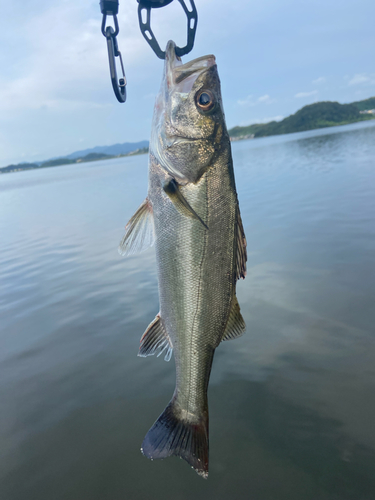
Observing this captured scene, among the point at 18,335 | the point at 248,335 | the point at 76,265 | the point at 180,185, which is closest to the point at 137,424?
the point at 248,335

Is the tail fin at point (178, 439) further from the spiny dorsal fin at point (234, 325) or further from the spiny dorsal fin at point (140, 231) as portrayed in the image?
the spiny dorsal fin at point (140, 231)

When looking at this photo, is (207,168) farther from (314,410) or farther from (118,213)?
(118,213)

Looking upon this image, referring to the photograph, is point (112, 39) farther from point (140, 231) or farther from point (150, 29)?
point (140, 231)

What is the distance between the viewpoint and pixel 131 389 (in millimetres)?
5121

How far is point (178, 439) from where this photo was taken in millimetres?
2750

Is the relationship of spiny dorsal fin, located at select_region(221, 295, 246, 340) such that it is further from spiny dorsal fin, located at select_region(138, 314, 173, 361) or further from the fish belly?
spiny dorsal fin, located at select_region(138, 314, 173, 361)

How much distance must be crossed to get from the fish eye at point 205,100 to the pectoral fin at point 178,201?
0.63 m

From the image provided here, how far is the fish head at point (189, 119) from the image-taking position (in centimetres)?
252

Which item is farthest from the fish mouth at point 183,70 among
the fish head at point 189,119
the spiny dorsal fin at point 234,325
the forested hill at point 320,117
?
the forested hill at point 320,117

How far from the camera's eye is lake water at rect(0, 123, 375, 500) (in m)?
3.68

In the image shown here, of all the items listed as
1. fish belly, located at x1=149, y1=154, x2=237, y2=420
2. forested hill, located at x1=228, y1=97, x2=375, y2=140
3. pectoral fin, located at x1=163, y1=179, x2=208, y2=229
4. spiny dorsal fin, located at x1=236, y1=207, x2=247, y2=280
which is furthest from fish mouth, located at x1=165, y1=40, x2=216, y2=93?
forested hill, located at x1=228, y1=97, x2=375, y2=140

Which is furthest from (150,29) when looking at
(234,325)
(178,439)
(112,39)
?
(178,439)

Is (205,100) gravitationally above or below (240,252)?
above

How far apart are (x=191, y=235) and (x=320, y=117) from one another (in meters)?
182
